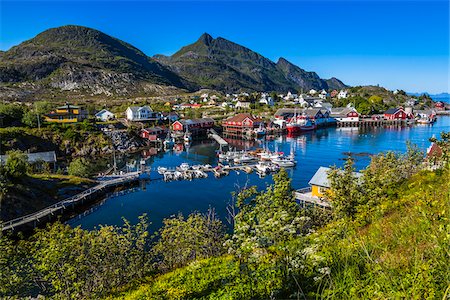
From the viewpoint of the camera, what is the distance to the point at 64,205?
22.8 meters

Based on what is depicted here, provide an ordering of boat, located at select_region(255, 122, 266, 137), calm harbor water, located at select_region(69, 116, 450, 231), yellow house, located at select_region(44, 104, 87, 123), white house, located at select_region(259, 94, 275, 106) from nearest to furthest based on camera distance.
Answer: calm harbor water, located at select_region(69, 116, 450, 231), yellow house, located at select_region(44, 104, 87, 123), boat, located at select_region(255, 122, 266, 137), white house, located at select_region(259, 94, 275, 106)

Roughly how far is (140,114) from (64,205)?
4202cm

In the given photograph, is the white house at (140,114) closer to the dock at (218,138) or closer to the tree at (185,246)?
the dock at (218,138)

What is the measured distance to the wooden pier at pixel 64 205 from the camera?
1898 centimetres

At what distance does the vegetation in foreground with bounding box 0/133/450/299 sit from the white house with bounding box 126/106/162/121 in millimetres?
53828

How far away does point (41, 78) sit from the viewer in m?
103

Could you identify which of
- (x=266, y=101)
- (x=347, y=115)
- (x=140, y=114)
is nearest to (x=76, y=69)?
(x=140, y=114)

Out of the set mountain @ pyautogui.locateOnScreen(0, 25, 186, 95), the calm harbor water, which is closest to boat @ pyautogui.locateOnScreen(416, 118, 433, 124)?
the calm harbor water

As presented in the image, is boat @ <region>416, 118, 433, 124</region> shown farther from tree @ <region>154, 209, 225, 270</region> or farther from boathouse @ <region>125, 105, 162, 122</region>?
tree @ <region>154, 209, 225, 270</region>

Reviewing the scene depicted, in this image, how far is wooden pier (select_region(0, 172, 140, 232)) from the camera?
62.3 ft

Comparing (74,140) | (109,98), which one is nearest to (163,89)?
(109,98)

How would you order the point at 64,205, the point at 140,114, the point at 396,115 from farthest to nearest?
1. the point at 396,115
2. the point at 140,114
3. the point at 64,205

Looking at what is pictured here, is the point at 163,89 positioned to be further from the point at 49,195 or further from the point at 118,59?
the point at 49,195

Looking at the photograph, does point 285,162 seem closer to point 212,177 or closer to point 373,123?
point 212,177
